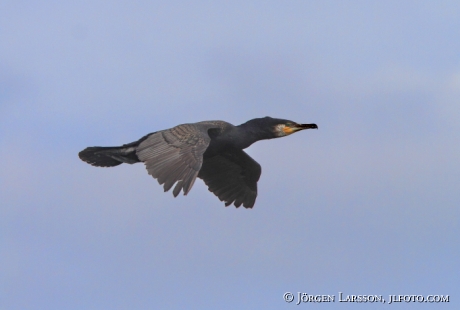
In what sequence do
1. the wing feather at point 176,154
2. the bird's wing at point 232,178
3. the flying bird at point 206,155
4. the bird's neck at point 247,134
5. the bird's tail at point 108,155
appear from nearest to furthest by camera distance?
1. the wing feather at point 176,154
2. the flying bird at point 206,155
3. the bird's tail at point 108,155
4. the bird's neck at point 247,134
5. the bird's wing at point 232,178

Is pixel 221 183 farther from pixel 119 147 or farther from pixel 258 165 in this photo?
pixel 119 147

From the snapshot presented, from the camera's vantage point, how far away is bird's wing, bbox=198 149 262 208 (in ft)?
56.9

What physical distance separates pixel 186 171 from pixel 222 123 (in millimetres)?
2678

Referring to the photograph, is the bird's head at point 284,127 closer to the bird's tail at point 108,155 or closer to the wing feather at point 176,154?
the wing feather at point 176,154

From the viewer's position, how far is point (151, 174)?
44.0 feet

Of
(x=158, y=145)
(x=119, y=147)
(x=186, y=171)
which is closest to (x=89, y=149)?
(x=119, y=147)

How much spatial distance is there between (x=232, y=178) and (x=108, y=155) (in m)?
2.65

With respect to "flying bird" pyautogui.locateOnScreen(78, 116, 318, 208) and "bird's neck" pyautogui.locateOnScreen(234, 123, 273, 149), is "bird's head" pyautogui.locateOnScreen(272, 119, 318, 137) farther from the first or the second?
"bird's neck" pyautogui.locateOnScreen(234, 123, 273, 149)

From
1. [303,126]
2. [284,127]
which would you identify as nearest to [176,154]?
[284,127]

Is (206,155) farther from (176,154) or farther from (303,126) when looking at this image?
(176,154)

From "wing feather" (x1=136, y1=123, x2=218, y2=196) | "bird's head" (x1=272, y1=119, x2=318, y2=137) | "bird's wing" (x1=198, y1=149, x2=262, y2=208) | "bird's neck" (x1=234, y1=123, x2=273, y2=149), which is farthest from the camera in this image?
"bird's wing" (x1=198, y1=149, x2=262, y2=208)

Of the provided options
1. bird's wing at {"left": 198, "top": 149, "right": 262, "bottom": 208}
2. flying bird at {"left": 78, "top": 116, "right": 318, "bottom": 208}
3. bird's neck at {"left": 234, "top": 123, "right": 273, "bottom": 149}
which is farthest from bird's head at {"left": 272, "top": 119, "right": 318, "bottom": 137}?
bird's wing at {"left": 198, "top": 149, "right": 262, "bottom": 208}

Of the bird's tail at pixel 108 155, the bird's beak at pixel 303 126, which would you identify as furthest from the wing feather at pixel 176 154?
the bird's beak at pixel 303 126

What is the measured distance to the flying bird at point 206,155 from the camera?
13.6 metres
